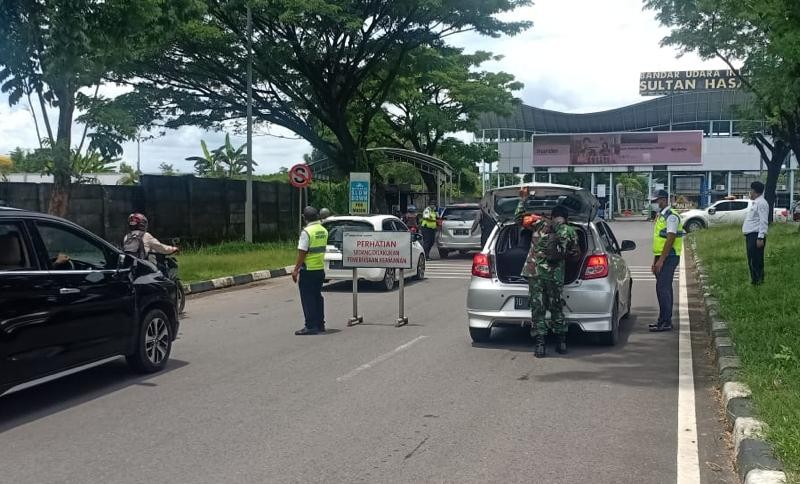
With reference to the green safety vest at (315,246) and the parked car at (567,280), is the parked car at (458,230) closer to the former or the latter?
the green safety vest at (315,246)

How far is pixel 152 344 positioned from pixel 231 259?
11.5 meters

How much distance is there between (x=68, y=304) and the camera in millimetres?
6309

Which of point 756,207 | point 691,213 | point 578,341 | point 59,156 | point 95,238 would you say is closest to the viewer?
point 95,238

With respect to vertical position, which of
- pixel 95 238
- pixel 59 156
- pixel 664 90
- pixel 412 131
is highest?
pixel 664 90

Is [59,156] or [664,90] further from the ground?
[664,90]

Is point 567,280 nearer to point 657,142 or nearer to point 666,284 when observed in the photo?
point 666,284

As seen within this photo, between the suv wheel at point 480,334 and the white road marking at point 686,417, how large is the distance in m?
2.13

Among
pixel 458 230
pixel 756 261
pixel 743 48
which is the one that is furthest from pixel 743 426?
pixel 743 48

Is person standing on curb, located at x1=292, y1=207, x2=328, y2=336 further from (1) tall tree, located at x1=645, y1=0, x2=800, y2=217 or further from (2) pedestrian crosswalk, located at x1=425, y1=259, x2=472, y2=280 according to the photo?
(1) tall tree, located at x1=645, y1=0, x2=800, y2=217

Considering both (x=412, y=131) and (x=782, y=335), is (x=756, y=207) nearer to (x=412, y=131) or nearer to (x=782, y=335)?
(x=782, y=335)

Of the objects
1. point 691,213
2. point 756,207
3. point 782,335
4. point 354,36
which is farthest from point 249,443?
point 691,213

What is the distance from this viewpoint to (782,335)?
8.00 m

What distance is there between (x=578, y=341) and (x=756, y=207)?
179 inches

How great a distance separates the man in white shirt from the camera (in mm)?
11533
